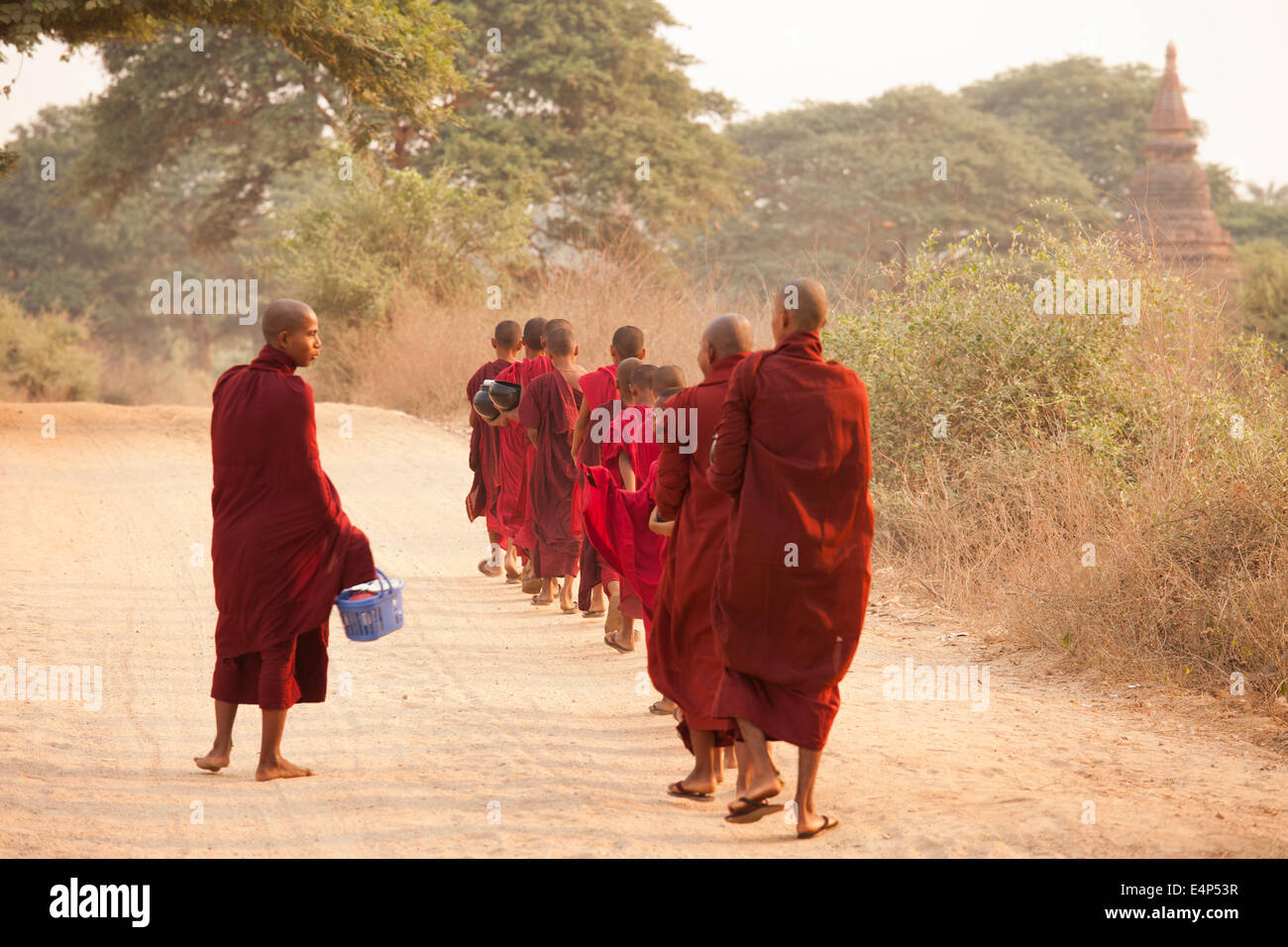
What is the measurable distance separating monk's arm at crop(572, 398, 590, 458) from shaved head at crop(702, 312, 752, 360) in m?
2.49

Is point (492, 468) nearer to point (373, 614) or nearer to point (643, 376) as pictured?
point (643, 376)

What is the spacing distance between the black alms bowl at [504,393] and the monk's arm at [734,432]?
143 inches

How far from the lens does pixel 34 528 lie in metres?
10.2

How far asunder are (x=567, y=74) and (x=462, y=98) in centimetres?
234

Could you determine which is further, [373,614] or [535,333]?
[535,333]

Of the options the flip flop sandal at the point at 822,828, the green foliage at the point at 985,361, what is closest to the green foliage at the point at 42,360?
the green foliage at the point at 985,361

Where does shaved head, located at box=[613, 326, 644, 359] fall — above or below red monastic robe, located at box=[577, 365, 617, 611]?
above

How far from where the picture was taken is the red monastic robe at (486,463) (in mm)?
8438

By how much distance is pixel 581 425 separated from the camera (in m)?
7.04

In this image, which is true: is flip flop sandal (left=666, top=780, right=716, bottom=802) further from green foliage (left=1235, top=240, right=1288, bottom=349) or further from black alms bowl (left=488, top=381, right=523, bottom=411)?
green foliage (left=1235, top=240, right=1288, bottom=349)

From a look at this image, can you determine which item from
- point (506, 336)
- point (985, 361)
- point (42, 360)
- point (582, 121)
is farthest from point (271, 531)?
point (582, 121)

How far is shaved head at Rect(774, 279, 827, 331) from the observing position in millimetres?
4164

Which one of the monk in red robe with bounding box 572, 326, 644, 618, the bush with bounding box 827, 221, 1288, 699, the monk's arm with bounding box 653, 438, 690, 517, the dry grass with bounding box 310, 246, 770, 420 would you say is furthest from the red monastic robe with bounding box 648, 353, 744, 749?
the dry grass with bounding box 310, 246, 770, 420

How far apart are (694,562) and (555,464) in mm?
3279
